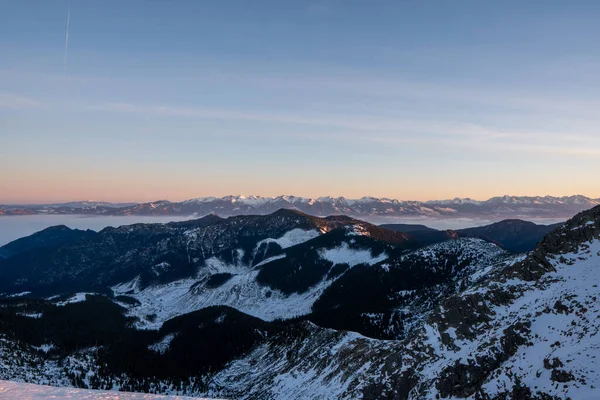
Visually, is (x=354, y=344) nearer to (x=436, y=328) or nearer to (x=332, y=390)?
(x=332, y=390)

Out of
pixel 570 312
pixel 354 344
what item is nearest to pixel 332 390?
pixel 354 344

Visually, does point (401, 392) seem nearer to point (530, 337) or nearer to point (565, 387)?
point (530, 337)

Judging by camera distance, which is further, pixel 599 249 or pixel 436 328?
pixel 436 328

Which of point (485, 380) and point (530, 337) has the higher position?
point (530, 337)

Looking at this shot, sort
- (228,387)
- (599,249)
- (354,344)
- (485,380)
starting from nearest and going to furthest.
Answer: (485,380), (599,249), (354,344), (228,387)

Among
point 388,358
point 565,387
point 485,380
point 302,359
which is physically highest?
point 565,387

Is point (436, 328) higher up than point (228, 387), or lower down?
higher up

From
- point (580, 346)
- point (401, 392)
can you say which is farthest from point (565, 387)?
point (401, 392)

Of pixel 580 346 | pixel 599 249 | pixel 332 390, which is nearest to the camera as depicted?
pixel 580 346

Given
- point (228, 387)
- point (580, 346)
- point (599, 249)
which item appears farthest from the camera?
point (228, 387)
